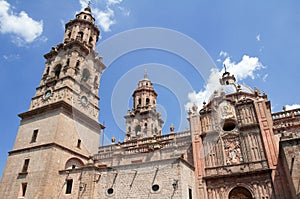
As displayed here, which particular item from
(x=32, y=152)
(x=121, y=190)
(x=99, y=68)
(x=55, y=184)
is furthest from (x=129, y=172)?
(x=99, y=68)

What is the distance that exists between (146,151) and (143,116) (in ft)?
58.6

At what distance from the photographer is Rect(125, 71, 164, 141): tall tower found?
42656 mm

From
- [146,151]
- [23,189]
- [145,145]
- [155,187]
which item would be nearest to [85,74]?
[145,145]

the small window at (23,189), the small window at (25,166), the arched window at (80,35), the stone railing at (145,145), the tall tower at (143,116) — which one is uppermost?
the arched window at (80,35)

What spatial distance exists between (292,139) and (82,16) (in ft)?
112

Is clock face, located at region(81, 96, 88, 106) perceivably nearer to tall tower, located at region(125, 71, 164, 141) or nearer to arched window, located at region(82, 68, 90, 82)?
arched window, located at region(82, 68, 90, 82)

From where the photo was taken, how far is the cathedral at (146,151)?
1969 cm

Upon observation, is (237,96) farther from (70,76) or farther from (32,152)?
(32,152)

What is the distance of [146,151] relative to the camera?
26516 mm

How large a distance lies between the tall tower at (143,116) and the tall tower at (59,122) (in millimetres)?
12396

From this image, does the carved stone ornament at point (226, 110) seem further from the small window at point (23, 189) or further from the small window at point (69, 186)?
the small window at point (23, 189)

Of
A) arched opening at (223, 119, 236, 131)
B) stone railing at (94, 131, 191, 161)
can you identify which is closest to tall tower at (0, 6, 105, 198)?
stone railing at (94, 131, 191, 161)

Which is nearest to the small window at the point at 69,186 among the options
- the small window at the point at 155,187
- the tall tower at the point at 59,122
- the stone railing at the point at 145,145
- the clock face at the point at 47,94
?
the tall tower at the point at 59,122

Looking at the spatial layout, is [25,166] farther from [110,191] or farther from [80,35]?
[80,35]
